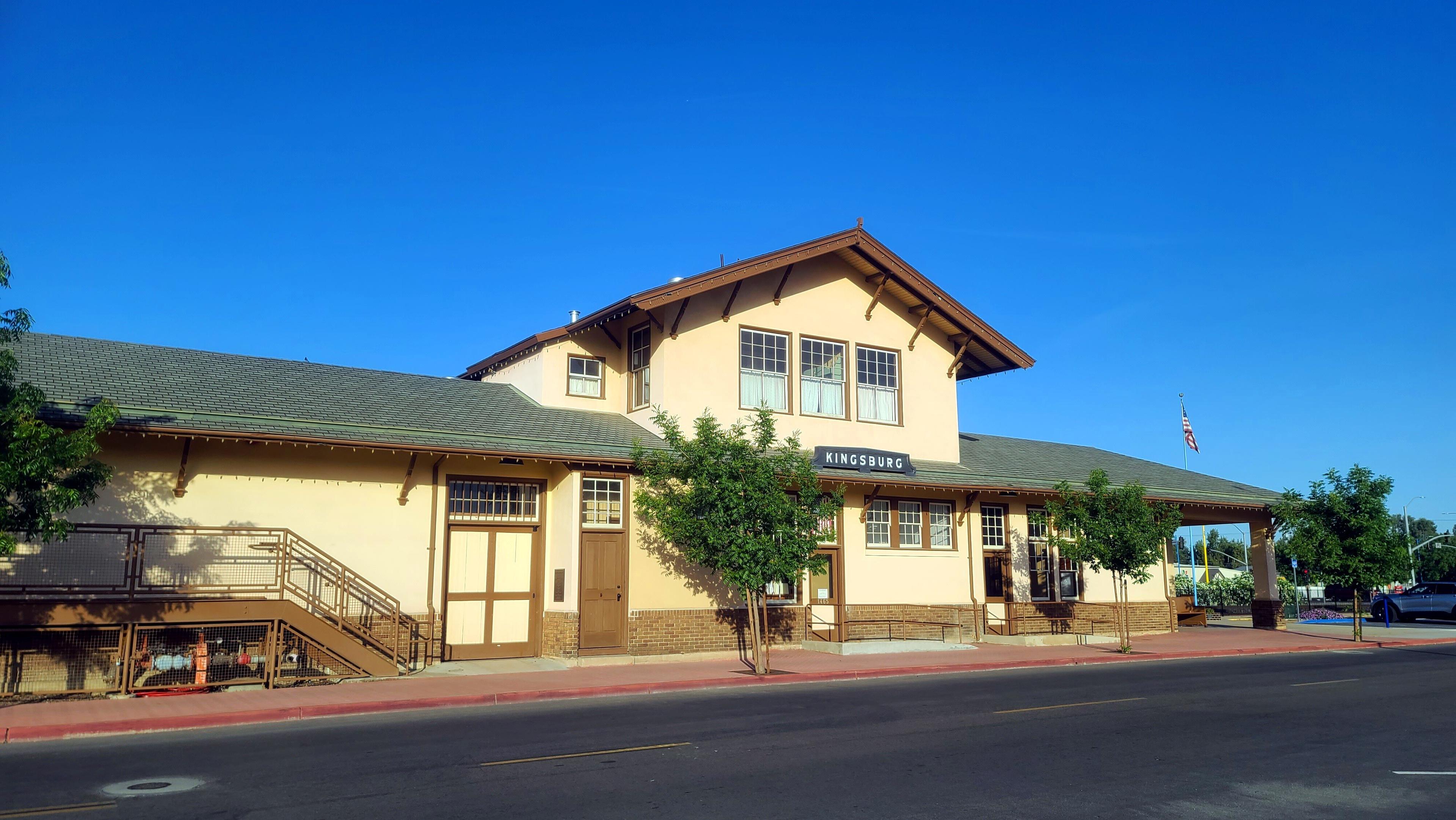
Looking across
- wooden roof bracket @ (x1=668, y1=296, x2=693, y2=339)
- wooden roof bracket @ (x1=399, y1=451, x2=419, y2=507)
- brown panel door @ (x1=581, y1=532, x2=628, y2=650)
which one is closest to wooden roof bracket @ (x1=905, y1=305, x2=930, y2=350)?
wooden roof bracket @ (x1=668, y1=296, x2=693, y2=339)

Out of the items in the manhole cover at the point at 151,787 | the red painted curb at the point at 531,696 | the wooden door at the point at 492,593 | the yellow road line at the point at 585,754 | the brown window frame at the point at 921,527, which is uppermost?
the brown window frame at the point at 921,527

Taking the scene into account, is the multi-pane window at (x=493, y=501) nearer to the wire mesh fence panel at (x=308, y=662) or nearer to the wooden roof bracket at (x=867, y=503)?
the wire mesh fence panel at (x=308, y=662)

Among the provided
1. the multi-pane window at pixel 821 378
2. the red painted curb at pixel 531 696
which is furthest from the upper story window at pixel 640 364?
the red painted curb at pixel 531 696

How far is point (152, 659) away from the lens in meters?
14.8

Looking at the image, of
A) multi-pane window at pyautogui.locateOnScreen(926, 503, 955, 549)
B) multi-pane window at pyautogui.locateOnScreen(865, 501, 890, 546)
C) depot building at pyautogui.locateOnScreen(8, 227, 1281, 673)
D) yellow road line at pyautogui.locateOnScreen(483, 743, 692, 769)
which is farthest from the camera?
multi-pane window at pyautogui.locateOnScreen(926, 503, 955, 549)

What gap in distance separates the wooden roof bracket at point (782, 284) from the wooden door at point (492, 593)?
783cm

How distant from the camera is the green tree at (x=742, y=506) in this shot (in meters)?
17.8

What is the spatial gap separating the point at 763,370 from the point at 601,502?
5487 millimetres

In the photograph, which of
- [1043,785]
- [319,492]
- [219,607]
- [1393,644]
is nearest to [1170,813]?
[1043,785]

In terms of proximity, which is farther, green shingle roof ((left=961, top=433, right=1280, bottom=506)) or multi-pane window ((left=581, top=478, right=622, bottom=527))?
green shingle roof ((left=961, top=433, right=1280, bottom=506))

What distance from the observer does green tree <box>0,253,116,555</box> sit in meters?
11.6

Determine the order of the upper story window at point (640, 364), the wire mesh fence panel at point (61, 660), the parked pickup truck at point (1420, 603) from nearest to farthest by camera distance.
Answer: the wire mesh fence panel at point (61, 660) → the upper story window at point (640, 364) → the parked pickup truck at point (1420, 603)

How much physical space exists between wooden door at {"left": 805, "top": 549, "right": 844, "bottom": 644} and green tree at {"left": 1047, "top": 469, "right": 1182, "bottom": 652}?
212 inches

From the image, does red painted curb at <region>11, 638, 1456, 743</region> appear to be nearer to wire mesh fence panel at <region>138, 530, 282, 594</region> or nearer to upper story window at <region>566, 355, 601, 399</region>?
wire mesh fence panel at <region>138, 530, 282, 594</region>
